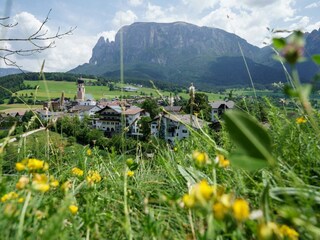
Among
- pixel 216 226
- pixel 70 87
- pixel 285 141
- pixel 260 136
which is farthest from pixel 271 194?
pixel 70 87

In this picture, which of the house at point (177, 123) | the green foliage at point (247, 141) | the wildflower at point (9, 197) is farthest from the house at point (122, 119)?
the green foliage at point (247, 141)

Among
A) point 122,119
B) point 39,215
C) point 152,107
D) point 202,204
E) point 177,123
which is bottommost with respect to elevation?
point 152,107

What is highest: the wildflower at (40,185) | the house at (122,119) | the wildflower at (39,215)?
the wildflower at (40,185)

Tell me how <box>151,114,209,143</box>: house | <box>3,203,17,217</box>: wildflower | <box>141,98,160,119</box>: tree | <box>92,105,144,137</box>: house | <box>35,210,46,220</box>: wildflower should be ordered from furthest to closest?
<box>141,98,160,119</box>: tree
<box>92,105,144,137</box>: house
<box>151,114,209,143</box>: house
<box>35,210,46,220</box>: wildflower
<box>3,203,17,217</box>: wildflower

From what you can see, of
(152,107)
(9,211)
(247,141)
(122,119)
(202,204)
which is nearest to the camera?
(202,204)

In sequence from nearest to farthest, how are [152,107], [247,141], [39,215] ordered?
[247,141] < [39,215] < [152,107]

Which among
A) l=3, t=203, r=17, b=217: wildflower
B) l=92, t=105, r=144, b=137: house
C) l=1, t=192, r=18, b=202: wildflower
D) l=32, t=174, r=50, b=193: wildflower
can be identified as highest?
l=32, t=174, r=50, b=193: wildflower

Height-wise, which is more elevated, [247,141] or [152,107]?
[247,141]

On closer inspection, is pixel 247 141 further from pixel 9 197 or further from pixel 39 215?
pixel 9 197

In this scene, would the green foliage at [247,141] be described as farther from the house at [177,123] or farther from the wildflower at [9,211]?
the house at [177,123]

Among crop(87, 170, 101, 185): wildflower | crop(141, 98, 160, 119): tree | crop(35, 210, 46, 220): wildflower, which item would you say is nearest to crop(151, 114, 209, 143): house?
crop(141, 98, 160, 119): tree

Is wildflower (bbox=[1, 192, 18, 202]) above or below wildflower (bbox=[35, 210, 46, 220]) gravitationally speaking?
above

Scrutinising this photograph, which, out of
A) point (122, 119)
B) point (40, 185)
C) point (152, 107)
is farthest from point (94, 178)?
point (152, 107)

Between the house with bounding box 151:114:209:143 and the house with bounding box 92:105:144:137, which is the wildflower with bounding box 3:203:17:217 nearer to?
the house with bounding box 151:114:209:143
